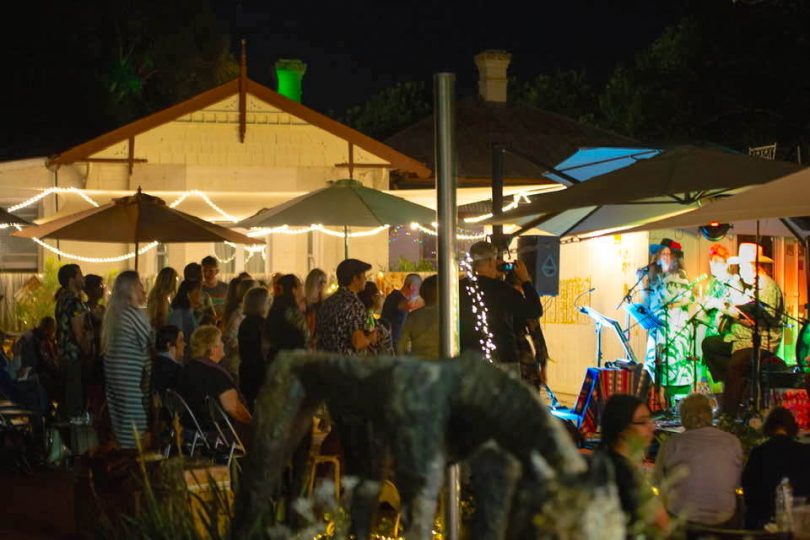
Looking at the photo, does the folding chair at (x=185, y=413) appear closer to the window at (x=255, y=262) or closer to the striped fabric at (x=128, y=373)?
the striped fabric at (x=128, y=373)

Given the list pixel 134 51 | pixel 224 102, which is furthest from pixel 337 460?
pixel 134 51

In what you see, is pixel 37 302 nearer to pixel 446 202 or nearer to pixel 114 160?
pixel 114 160

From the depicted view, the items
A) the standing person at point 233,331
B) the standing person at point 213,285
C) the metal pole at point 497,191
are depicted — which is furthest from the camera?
the standing person at point 213,285

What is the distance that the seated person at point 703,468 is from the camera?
668 centimetres

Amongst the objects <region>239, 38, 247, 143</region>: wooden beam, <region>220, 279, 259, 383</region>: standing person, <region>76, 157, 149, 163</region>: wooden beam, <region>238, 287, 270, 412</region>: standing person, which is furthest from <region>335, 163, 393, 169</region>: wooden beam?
<region>238, 287, 270, 412</region>: standing person

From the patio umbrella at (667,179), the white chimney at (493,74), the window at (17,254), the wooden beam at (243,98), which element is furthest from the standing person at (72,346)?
the white chimney at (493,74)

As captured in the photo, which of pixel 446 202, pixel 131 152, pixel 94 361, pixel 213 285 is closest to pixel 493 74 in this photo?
pixel 131 152

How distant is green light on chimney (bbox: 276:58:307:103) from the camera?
2762 centimetres

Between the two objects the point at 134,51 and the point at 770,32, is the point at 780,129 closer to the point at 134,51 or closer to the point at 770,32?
the point at 770,32

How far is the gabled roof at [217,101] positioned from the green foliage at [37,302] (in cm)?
178

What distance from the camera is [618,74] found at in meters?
55.5

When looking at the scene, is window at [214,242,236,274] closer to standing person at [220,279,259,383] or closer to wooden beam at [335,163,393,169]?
wooden beam at [335,163,393,169]

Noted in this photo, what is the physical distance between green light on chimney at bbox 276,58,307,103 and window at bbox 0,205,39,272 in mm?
7636

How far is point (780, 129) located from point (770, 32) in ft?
9.03
